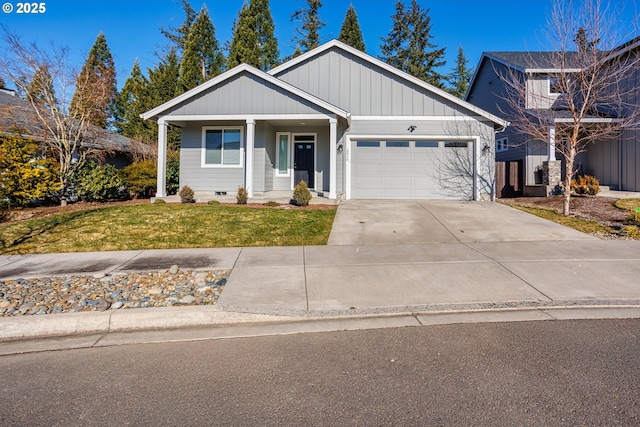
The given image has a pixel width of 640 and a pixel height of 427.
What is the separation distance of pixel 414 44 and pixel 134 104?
25819 mm

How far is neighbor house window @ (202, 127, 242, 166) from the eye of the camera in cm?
1504

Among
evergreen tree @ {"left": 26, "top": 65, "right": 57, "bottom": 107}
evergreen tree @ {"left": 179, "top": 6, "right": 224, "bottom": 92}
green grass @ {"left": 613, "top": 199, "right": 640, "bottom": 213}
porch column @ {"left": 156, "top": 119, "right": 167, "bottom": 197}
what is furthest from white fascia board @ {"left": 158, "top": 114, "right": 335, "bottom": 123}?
evergreen tree @ {"left": 179, "top": 6, "right": 224, "bottom": 92}

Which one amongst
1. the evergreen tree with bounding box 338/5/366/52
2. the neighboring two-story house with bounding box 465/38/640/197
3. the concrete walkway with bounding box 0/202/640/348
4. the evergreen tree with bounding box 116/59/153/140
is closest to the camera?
the concrete walkway with bounding box 0/202/640/348

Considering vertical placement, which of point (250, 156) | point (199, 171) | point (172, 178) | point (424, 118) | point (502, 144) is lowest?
point (172, 178)

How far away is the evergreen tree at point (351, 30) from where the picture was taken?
29703mm

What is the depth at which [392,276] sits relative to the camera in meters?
5.96

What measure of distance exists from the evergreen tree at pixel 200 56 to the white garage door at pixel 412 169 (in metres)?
16.3

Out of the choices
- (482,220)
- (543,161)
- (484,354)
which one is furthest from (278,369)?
(543,161)

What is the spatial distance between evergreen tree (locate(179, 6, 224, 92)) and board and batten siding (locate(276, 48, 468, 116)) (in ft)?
41.9

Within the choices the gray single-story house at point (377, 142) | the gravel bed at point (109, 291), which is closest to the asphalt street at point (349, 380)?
the gravel bed at point (109, 291)

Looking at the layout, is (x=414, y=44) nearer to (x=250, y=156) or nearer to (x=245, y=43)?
(x=245, y=43)

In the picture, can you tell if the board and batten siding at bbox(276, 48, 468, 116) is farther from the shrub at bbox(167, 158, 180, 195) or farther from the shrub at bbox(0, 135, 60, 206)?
the shrub at bbox(0, 135, 60, 206)

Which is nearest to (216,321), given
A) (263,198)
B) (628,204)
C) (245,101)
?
(263,198)

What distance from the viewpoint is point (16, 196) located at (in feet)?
39.8
